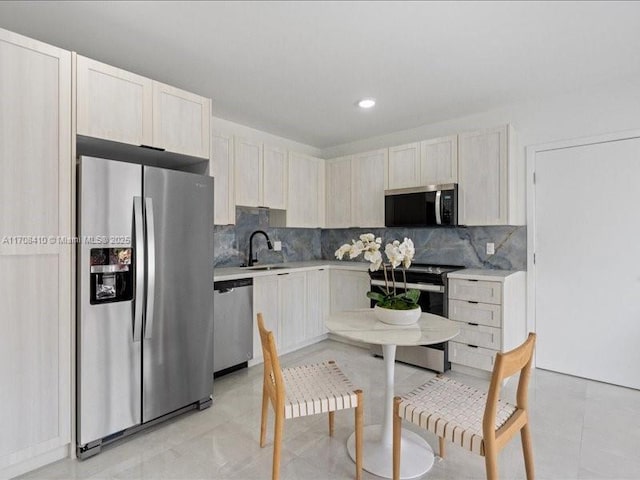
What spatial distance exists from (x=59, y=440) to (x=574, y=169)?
4283 millimetres

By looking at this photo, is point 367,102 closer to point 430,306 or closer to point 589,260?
point 430,306

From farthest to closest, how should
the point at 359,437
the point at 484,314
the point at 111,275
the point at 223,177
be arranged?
the point at 223,177, the point at 484,314, the point at 111,275, the point at 359,437

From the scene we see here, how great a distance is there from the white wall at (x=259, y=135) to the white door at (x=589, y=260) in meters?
2.81

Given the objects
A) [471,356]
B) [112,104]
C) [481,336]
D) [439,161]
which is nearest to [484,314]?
[481,336]

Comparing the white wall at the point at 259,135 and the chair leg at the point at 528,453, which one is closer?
the chair leg at the point at 528,453

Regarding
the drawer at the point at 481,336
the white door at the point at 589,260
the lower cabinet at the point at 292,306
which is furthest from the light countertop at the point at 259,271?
the white door at the point at 589,260

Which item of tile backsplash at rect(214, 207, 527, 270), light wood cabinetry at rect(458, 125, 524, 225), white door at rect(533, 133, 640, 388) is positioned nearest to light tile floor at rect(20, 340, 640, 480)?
white door at rect(533, 133, 640, 388)

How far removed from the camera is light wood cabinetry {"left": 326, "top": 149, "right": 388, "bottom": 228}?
4074mm

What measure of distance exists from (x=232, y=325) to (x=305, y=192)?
6.32 feet

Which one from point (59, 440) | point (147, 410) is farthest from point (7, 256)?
point (147, 410)

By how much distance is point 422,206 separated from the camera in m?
3.60

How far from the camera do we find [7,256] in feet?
5.85

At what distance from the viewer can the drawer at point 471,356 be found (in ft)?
10.00

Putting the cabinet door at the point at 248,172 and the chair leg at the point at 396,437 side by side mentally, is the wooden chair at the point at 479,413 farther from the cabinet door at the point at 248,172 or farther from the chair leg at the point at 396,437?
the cabinet door at the point at 248,172
